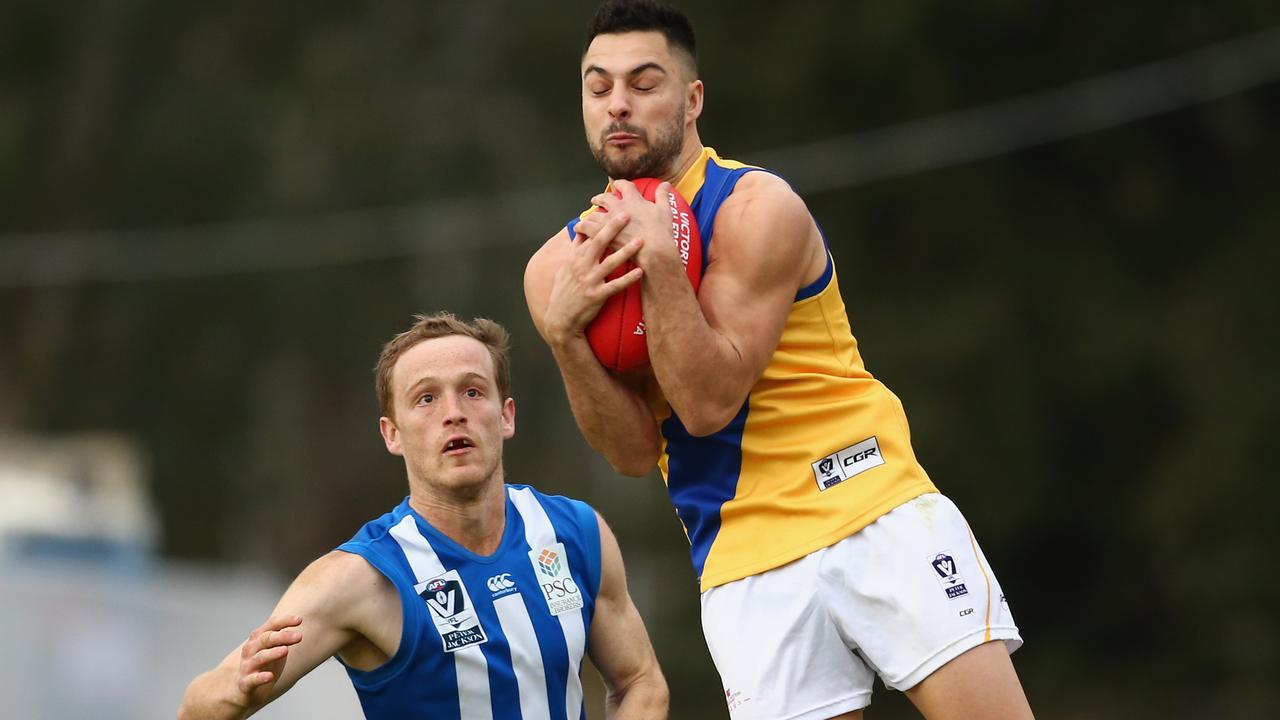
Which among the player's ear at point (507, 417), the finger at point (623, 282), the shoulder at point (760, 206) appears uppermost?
the shoulder at point (760, 206)

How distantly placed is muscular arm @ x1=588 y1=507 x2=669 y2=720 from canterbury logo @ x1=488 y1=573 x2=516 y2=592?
0.33 m

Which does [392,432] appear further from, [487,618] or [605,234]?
[605,234]

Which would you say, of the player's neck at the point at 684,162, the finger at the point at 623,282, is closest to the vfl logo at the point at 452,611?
the finger at the point at 623,282

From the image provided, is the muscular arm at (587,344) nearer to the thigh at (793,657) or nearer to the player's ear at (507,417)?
the player's ear at (507,417)

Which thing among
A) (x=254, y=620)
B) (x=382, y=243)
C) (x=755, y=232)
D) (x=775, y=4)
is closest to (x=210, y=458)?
(x=382, y=243)

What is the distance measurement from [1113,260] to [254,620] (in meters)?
13.2

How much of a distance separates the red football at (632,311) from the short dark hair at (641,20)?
0.42 metres

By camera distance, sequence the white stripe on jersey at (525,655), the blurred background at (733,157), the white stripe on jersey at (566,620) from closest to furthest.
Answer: the white stripe on jersey at (525,655) < the white stripe on jersey at (566,620) < the blurred background at (733,157)

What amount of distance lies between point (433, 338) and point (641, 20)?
1109 millimetres

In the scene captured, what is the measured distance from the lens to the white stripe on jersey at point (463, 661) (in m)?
4.98

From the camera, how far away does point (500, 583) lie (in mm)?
5129

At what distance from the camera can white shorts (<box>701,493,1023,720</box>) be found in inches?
176

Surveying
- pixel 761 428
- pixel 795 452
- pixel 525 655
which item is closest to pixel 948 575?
pixel 795 452

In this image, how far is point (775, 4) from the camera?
22734 millimetres
